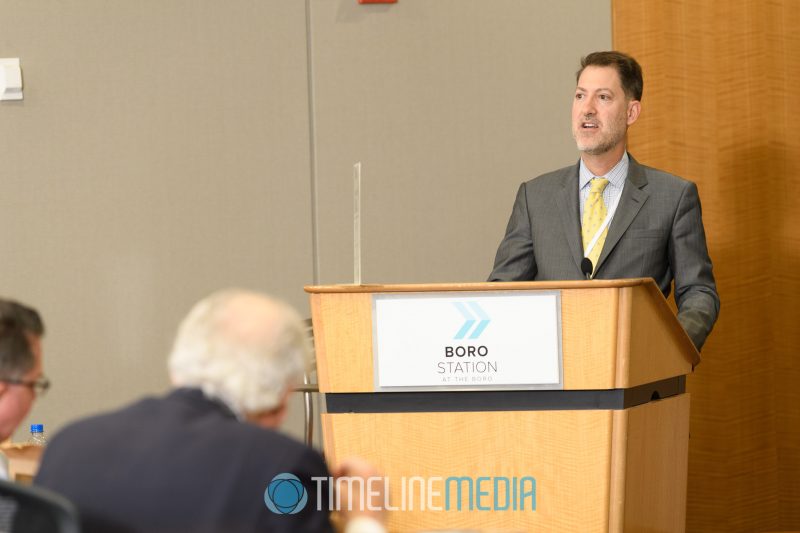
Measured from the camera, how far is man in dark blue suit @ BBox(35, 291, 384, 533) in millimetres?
1724

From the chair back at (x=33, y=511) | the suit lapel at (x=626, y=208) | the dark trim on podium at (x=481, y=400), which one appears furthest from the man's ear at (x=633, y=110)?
the chair back at (x=33, y=511)

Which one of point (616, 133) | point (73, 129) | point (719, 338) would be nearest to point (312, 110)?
point (73, 129)

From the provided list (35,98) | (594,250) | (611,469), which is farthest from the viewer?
(35,98)

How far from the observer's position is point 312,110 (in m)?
5.43

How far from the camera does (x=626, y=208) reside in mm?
4031

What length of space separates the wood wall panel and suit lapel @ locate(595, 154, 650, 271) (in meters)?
1.41

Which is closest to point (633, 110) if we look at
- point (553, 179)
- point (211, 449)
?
point (553, 179)

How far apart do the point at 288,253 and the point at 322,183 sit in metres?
0.39

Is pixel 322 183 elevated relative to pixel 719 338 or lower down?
elevated

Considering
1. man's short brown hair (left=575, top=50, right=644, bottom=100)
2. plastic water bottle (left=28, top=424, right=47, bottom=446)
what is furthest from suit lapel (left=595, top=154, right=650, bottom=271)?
plastic water bottle (left=28, top=424, right=47, bottom=446)

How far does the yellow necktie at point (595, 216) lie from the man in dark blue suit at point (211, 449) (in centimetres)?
228

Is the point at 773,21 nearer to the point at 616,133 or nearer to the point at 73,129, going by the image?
the point at 616,133

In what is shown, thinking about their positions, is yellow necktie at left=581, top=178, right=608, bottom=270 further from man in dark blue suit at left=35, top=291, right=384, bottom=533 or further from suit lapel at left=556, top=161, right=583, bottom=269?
man in dark blue suit at left=35, top=291, right=384, bottom=533

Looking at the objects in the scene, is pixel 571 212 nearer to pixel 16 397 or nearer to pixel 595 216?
pixel 595 216
